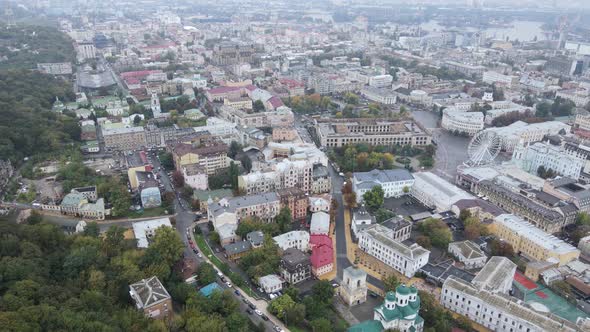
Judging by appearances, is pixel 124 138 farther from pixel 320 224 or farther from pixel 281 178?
pixel 320 224

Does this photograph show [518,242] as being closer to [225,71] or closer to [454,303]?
[454,303]

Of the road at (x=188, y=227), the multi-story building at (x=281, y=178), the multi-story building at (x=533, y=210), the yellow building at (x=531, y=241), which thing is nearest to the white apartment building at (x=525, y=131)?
the multi-story building at (x=533, y=210)

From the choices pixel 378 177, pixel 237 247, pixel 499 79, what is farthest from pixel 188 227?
pixel 499 79

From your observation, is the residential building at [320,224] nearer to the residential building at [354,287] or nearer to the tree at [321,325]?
the residential building at [354,287]

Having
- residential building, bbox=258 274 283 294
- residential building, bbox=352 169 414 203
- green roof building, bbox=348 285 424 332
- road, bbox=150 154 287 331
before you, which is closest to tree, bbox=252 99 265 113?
road, bbox=150 154 287 331

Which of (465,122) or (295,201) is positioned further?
(465,122)

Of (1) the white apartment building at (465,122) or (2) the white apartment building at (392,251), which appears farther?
(1) the white apartment building at (465,122)
